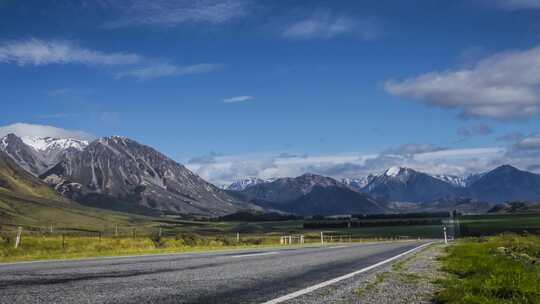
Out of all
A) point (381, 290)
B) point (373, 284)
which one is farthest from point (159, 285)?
point (373, 284)

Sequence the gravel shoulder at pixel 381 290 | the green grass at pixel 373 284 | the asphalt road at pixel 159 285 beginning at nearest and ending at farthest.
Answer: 1. the asphalt road at pixel 159 285
2. the gravel shoulder at pixel 381 290
3. the green grass at pixel 373 284

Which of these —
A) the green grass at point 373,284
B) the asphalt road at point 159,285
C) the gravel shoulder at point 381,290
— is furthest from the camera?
the green grass at point 373,284

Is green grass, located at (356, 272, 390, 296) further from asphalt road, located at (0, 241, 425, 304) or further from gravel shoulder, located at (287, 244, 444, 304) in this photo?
asphalt road, located at (0, 241, 425, 304)

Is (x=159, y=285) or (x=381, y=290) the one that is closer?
(x=159, y=285)

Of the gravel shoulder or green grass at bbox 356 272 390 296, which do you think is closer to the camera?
the gravel shoulder

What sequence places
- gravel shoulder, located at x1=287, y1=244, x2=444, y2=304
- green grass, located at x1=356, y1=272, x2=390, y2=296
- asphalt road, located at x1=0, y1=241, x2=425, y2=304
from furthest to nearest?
green grass, located at x1=356, y1=272, x2=390, y2=296
gravel shoulder, located at x1=287, y1=244, x2=444, y2=304
asphalt road, located at x1=0, y1=241, x2=425, y2=304

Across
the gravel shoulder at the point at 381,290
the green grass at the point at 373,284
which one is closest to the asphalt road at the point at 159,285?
the gravel shoulder at the point at 381,290

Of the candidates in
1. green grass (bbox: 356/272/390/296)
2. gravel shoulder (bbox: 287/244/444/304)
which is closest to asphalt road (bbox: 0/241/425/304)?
gravel shoulder (bbox: 287/244/444/304)

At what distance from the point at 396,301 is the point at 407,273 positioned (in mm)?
6309

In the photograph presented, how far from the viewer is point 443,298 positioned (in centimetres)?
1020

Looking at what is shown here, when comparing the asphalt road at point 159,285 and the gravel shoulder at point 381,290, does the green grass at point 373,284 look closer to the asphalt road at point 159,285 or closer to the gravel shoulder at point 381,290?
the gravel shoulder at point 381,290

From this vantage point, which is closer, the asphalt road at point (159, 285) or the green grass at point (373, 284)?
the asphalt road at point (159, 285)

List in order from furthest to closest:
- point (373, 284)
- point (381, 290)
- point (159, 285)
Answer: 1. point (373, 284)
2. point (381, 290)
3. point (159, 285)

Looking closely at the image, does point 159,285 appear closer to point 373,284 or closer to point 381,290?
point 381,290
